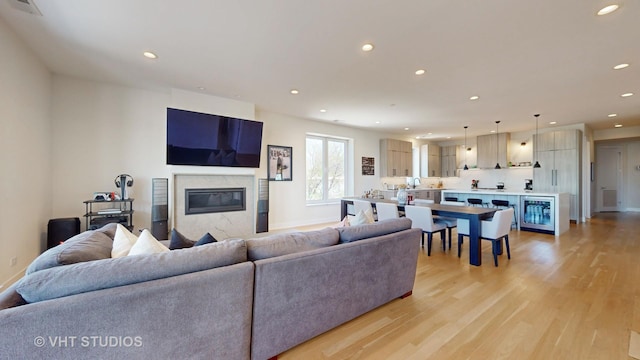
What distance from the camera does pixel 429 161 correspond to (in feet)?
32.4

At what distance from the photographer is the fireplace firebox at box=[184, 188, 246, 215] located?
15.9 ft

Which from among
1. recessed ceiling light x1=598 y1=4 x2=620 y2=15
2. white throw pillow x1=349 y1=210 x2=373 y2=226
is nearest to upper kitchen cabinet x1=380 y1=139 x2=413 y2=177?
white throw pillow x1=349 y1=210 x2=373 y2=226

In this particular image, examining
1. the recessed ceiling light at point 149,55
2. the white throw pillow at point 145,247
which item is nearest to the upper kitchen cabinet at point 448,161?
the recessed ceiling light at point 149,55

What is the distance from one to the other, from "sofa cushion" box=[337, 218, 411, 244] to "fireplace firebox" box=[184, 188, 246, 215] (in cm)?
357

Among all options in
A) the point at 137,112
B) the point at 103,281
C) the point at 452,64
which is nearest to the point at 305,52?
the point at 452,64

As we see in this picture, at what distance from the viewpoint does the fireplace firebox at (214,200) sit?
4832 millimetres

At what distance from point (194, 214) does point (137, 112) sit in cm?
208

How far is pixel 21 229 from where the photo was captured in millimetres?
3156

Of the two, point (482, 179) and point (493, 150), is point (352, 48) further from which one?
point (482, 179)

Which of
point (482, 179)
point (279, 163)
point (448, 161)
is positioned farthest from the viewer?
point (448, 161)

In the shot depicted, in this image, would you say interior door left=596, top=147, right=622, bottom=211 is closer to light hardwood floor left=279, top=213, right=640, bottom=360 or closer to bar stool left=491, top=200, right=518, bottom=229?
bar stool left=491, top=200, right=518, bottom=229

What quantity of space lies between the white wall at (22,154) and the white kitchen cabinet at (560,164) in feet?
36.0

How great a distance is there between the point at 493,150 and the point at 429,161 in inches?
82.6

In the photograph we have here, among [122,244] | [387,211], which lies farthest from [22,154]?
[387,211]
